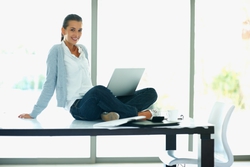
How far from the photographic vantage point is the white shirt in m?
3.13

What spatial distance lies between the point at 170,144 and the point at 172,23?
1.71 m

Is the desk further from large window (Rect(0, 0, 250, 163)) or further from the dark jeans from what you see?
large window (Rect(0, 0, 250, 163))

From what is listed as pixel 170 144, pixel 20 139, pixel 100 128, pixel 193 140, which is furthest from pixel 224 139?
pixel 20 139

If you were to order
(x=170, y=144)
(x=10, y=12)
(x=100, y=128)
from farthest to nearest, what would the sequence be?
(x=10, y=12), (x=170, y=144), (x=100, y=128)

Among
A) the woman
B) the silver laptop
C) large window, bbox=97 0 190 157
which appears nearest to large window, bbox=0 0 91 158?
large window, bbox=97 0 190 157

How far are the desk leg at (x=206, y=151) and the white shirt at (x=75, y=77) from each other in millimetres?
1052

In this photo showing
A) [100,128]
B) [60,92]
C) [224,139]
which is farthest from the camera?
[60,92]

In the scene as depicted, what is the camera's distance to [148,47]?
4.59 m

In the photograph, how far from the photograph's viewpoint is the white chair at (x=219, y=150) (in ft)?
9.37

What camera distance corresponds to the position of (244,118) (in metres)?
4.71

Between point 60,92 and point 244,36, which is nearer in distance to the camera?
point 60,92

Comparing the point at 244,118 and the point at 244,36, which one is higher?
the point at 244,36

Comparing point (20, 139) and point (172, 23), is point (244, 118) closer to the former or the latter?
point (172, 23)

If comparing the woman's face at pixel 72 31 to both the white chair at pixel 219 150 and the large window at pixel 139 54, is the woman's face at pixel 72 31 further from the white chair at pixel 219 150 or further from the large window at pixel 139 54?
the large window at pixel 139 54
